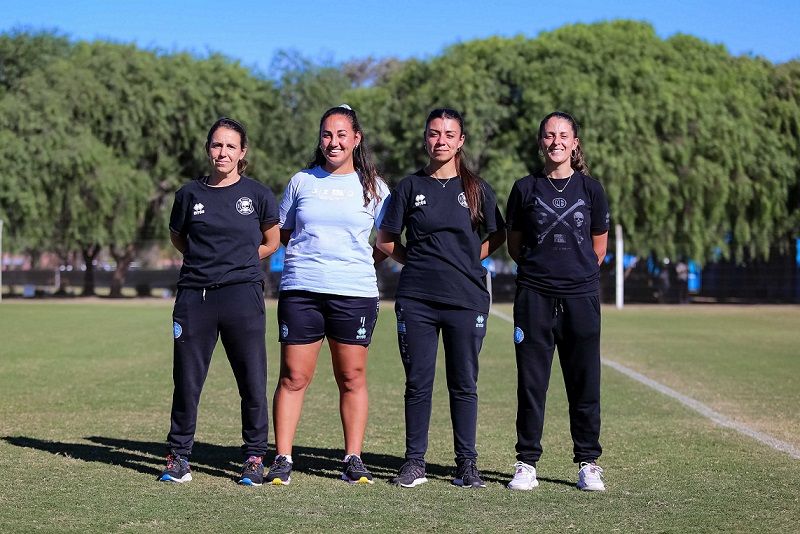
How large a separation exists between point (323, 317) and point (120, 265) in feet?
130

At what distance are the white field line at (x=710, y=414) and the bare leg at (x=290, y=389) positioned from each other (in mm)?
2969

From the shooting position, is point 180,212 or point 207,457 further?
point 207,457

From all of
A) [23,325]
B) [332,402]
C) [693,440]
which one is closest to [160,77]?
[23,325]

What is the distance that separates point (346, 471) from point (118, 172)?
3611 centimetres

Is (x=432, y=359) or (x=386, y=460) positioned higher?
(x=432, y=359)

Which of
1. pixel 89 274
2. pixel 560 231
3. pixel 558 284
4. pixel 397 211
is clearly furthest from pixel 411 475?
pixel 89 274

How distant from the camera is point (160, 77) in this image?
4256cm

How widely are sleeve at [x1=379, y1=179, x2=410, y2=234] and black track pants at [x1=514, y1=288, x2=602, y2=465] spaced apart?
0.72m

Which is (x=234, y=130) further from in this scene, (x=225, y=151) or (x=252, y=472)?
(x=252, y=472)

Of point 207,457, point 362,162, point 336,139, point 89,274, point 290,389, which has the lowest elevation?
point 207,457

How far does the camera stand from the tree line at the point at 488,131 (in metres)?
39.6

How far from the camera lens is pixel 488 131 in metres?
42.0

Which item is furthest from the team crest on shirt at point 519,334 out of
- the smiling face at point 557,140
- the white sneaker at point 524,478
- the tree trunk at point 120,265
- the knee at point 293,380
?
the tree trunk at point 120,265

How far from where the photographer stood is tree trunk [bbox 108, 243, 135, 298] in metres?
43.7
